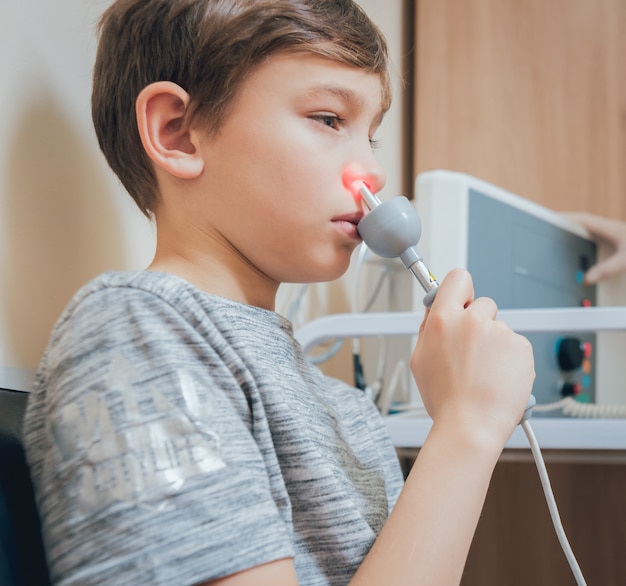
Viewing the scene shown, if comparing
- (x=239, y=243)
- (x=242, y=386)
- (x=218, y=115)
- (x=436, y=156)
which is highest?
(x=436, y=156)

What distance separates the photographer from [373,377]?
5.08 feet

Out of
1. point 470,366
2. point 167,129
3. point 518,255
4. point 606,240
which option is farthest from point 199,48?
point 606,240

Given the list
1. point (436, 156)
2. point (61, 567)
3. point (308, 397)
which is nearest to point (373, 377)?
point (436, 156)

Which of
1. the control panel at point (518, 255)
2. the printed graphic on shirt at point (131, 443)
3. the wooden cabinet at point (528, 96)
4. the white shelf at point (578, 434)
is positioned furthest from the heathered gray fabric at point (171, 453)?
the wooden cabinet at point (528, 96)

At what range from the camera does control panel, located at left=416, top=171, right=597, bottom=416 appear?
120cm

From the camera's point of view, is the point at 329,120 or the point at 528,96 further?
the point at 528,96

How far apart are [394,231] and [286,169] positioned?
4.3 inches

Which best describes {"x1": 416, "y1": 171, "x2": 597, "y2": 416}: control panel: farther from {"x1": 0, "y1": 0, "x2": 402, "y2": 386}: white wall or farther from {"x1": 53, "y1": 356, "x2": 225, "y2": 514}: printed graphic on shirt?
{"x1": 53, "y1": 356, "x2": 225, "y2": 514}: printed graphic on shirt

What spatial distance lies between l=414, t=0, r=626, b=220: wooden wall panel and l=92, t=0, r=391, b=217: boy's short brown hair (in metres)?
1.12

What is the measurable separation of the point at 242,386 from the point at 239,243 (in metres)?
0.15

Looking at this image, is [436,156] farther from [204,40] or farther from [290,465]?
[290,465]

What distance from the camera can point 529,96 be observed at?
1.75m

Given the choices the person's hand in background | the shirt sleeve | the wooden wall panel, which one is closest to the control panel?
the person's hand in background

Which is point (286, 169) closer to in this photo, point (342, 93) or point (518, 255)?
point (342, 93)
